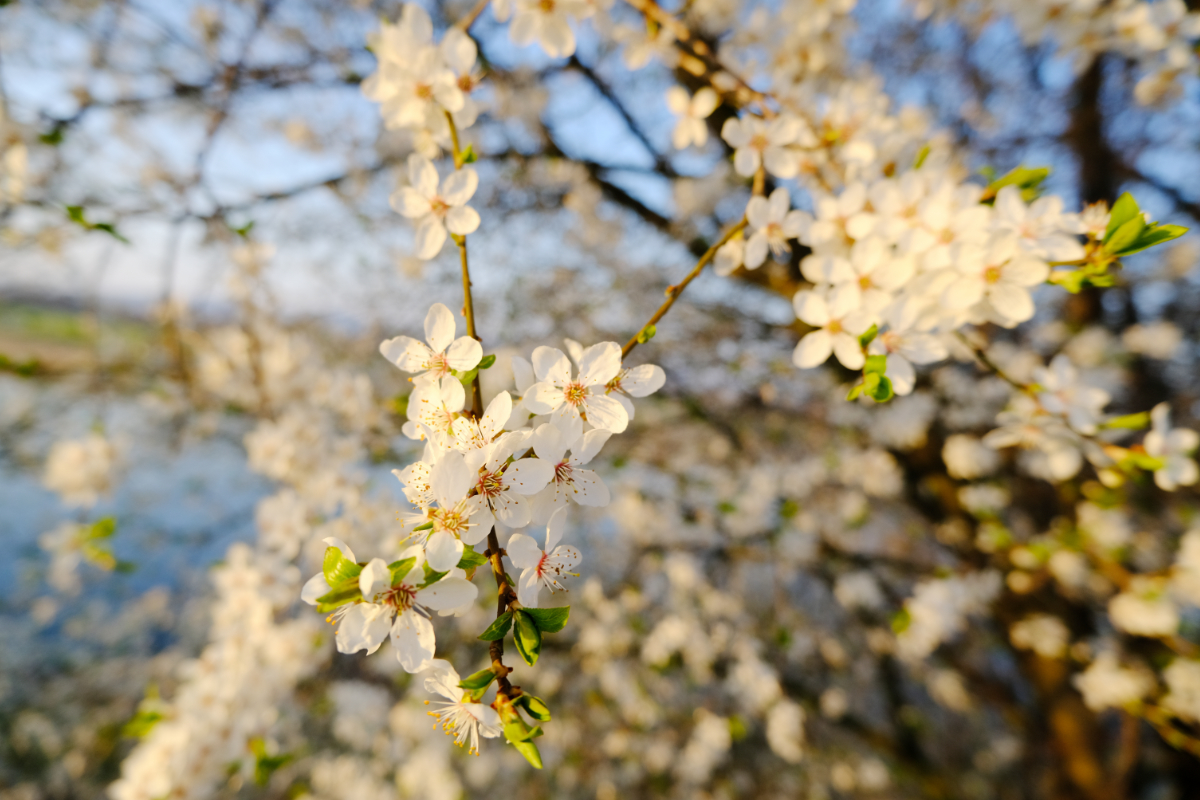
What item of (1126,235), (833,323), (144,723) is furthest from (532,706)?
(144,723)

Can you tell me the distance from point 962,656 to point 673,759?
Result: 2.58 m

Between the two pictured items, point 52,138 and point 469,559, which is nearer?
point 469,559

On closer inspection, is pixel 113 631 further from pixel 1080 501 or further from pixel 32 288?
pixel 1080 501

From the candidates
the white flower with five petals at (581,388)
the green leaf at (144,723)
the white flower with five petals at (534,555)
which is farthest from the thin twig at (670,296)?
the green leaf at (144,723)

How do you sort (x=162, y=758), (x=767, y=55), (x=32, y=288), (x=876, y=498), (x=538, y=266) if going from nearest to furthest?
(x=162, y=758)
(x=767, y=55)
(x=32, y=288)
(x=538, y=266)
(x=876, y=498)

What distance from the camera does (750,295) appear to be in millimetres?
3080

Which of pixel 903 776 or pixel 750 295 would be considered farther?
pixel 903 776

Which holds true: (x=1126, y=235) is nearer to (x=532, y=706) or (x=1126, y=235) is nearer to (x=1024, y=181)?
(x=1024, y=181)

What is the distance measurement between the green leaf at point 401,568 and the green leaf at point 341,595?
0.17 ft

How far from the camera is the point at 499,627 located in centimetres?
55

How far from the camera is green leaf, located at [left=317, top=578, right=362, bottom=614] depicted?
1.88 feet


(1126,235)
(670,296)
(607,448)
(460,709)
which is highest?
(1126,235)

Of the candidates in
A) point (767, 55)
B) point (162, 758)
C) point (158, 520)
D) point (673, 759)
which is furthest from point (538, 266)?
point (158, 520)

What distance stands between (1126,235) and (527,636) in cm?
102
